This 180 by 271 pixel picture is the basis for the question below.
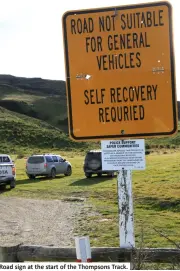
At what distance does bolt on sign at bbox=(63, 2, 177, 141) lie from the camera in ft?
13.6

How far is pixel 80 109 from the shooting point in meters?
4.28

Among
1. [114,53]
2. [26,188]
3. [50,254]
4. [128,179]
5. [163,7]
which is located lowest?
[26,188]

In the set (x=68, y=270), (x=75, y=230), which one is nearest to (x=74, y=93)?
(x=68, y=270)

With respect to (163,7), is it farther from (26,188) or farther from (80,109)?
(26,188)

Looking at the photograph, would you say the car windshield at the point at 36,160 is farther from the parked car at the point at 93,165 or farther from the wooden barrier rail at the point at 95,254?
the wooden barrier rail at the point at 95,254

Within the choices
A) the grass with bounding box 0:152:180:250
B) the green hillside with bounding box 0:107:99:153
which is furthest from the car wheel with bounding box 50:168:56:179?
the green hillside with bounding box 0:107:99:153

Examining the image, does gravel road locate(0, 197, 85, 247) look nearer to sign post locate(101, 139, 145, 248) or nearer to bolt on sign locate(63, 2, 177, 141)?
sign post locate(101, 139, 145, 248)

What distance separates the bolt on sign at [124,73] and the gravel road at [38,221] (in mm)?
5906

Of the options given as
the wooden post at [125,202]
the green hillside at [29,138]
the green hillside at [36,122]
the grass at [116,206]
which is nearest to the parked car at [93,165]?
the grass at [116,206]

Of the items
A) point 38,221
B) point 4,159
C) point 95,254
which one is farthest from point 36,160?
point 95,254

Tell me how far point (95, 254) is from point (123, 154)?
3.63 feet

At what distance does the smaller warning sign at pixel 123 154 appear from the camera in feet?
13.8

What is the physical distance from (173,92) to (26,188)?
79.1 ft

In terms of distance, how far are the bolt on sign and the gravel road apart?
5906 mm
